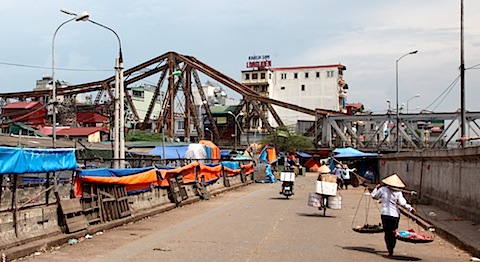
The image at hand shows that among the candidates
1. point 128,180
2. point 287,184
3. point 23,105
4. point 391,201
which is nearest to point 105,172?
point 128,180

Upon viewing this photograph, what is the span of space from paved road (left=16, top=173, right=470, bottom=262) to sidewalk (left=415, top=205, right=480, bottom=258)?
0.22 metres

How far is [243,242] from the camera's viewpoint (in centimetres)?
1154

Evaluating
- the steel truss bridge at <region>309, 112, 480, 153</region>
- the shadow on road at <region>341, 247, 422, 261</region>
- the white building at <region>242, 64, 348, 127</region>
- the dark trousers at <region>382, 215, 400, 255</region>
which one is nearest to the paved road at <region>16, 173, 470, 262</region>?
the shadow on road at <region>341, 247, 422, 261</region>

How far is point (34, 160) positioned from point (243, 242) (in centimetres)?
457

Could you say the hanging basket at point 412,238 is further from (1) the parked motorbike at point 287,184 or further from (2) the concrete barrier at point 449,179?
(1) the parked motorbike at point 287,184

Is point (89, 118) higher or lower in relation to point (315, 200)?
higher

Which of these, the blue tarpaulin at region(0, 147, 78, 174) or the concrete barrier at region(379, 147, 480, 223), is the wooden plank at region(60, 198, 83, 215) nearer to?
the blue tarpaulin at region(0, 147, 78, 174)

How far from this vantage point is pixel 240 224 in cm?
1493

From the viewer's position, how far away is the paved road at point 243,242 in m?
9.87

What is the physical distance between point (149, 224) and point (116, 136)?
6.73 meters

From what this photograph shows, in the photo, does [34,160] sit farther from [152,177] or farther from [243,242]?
[152,177]

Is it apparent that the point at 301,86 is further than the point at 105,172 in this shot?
Yes

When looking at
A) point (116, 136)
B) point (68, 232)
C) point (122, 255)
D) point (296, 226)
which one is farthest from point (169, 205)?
point (122, 255)

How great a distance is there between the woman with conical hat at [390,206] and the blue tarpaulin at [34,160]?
6.59 m
